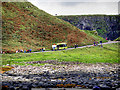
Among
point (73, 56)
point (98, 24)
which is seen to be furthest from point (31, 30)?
point (98, 24)

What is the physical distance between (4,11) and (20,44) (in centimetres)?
2862

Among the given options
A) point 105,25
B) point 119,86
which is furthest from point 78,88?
point 105,25

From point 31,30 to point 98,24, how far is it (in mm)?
116798

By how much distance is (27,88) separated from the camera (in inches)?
1050

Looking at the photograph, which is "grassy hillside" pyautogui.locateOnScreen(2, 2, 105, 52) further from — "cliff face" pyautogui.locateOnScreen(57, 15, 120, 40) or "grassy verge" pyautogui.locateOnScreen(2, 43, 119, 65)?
"cliff face" pyautogui.locateOnScreen(57, 15, 120, 40)

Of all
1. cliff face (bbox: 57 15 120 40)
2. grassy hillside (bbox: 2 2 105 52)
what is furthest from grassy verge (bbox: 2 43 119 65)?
cliff face (bbox: 57 15 120 40)

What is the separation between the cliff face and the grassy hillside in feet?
270

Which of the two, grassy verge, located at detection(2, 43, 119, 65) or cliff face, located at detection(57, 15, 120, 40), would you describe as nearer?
grassy verge, located at detection(2, 43, 119, 65)

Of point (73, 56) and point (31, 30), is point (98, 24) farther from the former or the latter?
point (73, 56)

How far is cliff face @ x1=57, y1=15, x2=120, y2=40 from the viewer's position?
7490 inches

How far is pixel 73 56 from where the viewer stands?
203 feet

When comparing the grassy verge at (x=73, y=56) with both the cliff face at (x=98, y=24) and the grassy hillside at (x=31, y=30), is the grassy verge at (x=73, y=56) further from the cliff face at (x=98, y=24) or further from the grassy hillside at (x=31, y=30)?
the cliff face at (x=98, y=24)

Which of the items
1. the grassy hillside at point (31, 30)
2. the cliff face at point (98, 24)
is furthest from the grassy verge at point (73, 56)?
the cliff face at point (98, 24)

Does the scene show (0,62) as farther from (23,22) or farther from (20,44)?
(23,22)
